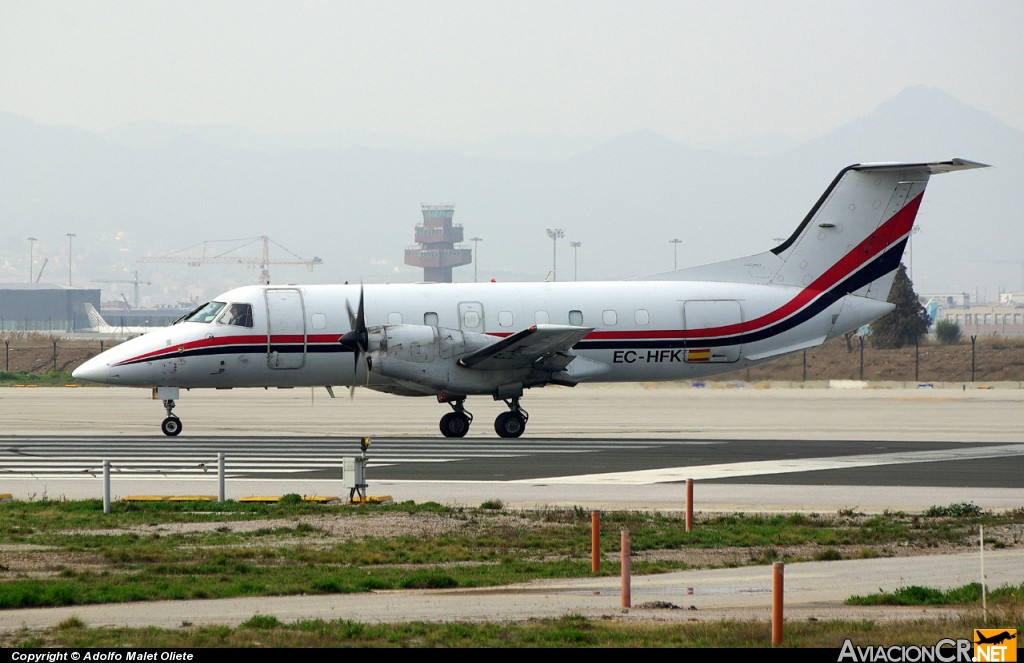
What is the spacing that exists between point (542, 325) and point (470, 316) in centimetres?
202

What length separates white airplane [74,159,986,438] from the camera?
98.4ft

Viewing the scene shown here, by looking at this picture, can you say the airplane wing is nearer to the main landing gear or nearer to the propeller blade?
the main landing gear

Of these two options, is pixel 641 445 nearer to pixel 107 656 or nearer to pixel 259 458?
pixel 259 458

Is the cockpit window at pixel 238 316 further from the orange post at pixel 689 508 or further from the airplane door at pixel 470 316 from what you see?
the orange post at pixel 689 508

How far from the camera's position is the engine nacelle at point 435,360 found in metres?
29.4

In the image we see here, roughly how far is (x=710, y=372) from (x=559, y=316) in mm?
4478

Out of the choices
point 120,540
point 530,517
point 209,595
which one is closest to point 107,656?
point 209,595

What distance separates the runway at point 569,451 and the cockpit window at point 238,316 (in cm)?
297

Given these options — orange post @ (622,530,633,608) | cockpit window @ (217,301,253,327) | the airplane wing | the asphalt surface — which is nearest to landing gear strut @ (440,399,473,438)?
the asphalt surface

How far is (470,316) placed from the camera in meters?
31.3

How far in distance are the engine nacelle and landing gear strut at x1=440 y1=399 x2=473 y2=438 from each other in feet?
2.78

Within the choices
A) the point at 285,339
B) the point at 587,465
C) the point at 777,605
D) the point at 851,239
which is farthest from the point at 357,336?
the point at 777,605

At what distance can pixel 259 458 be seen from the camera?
26234 millimetres

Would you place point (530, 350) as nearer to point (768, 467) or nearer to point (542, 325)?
point (542, 325)
